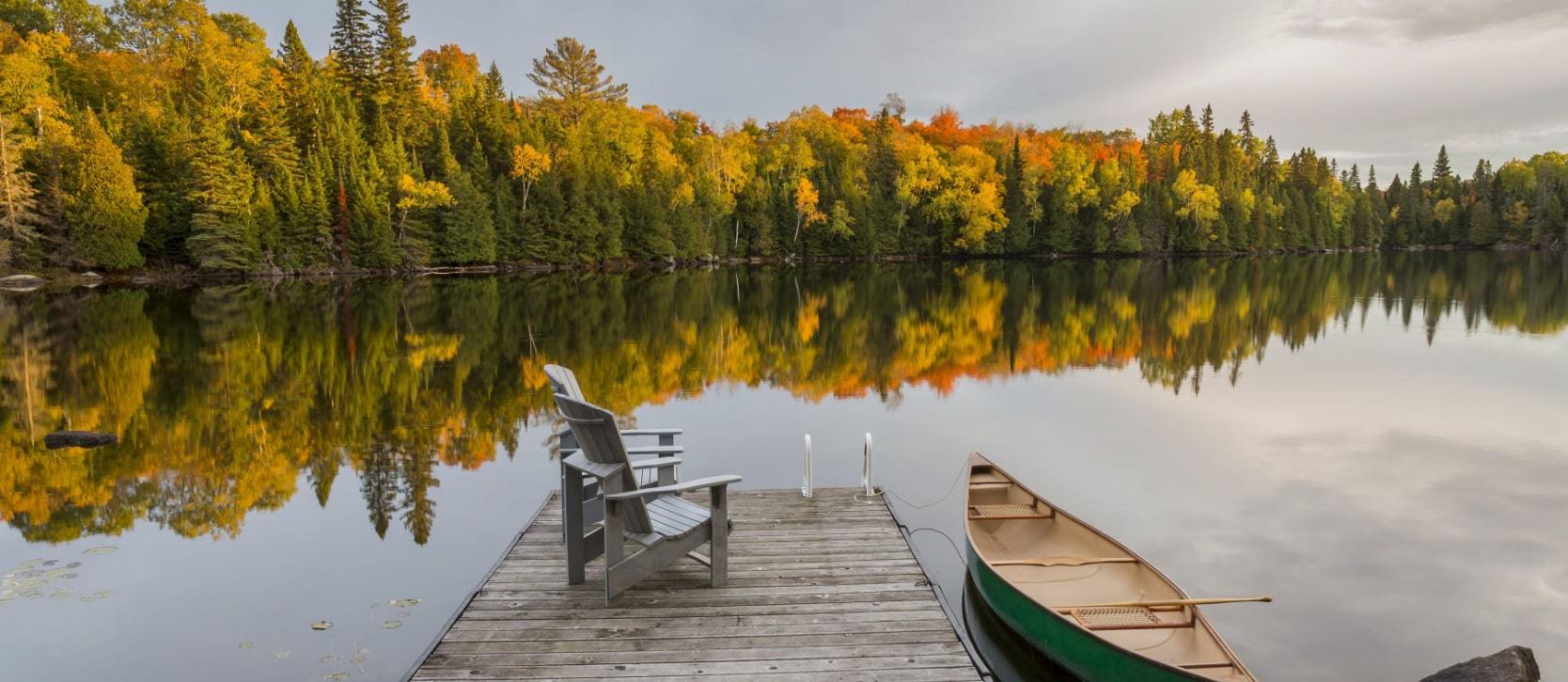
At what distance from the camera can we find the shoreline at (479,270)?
4512cm

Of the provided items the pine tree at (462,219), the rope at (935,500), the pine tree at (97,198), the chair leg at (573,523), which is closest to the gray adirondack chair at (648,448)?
the chair leg at (573,523)

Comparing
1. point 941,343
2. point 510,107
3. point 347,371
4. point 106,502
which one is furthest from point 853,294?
point 510,107

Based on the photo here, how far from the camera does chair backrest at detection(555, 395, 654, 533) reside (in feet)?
17.3

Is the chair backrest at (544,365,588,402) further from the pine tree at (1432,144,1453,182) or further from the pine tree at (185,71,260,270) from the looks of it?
the pine tree at (1432,144,1453,182)

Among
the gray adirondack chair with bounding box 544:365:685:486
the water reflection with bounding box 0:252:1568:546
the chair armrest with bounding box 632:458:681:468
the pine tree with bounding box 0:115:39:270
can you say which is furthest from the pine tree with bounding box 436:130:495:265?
the chair armrest with bounding box 632:458:681:468

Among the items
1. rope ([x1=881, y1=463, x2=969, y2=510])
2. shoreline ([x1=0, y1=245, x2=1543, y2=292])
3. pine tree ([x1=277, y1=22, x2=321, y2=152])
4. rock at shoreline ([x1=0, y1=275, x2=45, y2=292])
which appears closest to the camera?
rope ([x1=881, y1=463, x2=969, y2=510])

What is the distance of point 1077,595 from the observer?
6.38 meters

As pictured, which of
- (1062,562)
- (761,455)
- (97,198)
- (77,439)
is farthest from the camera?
(97,198)

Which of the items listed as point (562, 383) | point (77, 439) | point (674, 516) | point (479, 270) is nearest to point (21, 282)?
point (479, 270)

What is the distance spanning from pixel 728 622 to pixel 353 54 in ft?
238

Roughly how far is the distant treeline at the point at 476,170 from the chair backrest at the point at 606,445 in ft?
175

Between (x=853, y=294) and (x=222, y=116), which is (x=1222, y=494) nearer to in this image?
(x=853, y=294)

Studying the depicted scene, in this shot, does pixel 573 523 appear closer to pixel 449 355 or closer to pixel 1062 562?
pixel 1062 562

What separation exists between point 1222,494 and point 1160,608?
6383 millimetres
